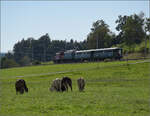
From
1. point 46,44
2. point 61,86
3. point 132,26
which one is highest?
point 132,26

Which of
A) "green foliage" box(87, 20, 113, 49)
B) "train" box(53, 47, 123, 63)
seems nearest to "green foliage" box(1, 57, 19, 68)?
"train" box(53, 47, 123, 63)

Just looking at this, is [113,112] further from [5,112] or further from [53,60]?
[53,60]

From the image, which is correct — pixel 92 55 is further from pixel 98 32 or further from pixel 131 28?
pixel 98 32

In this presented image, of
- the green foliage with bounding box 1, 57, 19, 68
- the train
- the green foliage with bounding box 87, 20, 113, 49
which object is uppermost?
the green foliage with bounding box 87, 20, 113, 49

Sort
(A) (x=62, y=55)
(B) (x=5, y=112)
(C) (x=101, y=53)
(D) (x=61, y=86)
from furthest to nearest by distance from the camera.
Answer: (A) (x=62, y=55), (C) (x=101, y=53), (D) (x=61, y=86), (B) (x=5, y=112)

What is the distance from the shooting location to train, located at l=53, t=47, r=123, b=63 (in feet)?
227

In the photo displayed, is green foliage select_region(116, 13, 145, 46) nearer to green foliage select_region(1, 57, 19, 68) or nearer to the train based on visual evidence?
the train

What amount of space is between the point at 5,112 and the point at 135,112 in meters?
5.43

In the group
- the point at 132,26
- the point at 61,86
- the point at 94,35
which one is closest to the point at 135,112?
the point at 61,86

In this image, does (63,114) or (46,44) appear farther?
(46,44)

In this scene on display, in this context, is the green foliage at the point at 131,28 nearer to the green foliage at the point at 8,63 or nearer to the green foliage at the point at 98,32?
the green foliage at the point at 98,32

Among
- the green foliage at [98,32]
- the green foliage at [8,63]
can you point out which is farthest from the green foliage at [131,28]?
the green foliage at [8,63]

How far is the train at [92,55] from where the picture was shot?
6925cm

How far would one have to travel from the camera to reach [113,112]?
11383 mm
